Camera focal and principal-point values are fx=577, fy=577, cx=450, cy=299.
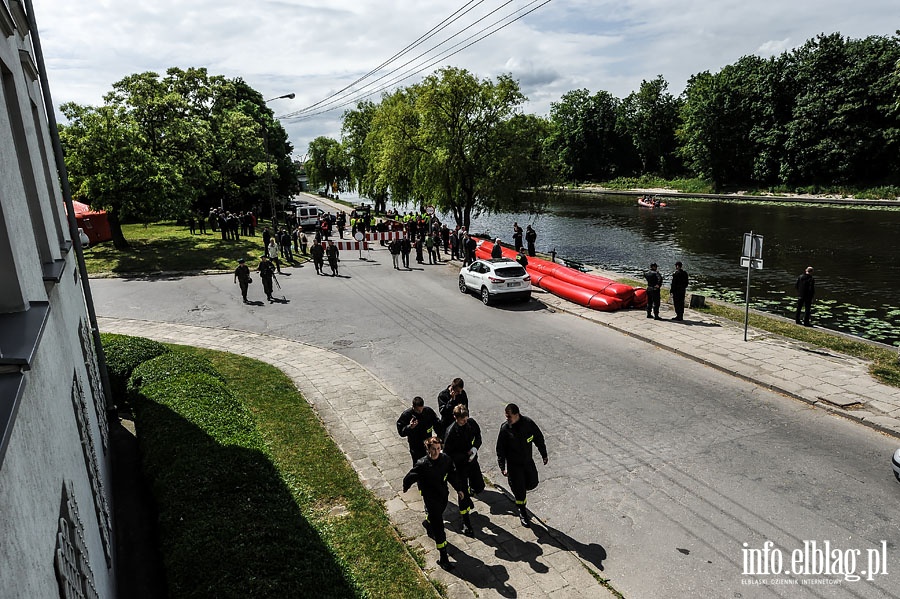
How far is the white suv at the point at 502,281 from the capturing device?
2005 cm

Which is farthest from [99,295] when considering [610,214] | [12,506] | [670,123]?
[670,123]

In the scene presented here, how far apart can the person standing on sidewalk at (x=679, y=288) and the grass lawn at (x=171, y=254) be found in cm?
1941

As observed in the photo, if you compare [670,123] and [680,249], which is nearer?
[680,249]

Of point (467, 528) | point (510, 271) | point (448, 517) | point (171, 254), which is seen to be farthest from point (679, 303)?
point (171, 254)

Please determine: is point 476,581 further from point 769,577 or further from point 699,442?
point 699,442

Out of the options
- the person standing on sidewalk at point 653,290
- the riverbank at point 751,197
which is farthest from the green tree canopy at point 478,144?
the riverbank at point 751,197

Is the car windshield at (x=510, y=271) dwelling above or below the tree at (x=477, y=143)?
below

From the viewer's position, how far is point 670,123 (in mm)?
98062

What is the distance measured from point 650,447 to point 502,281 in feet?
35.1

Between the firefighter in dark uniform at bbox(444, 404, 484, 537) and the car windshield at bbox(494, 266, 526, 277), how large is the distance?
12.3 m

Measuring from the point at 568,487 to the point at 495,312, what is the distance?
→ 11034 millimetres

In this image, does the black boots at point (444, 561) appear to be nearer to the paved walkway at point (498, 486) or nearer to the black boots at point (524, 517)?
the paved walkway at point (498, 486)

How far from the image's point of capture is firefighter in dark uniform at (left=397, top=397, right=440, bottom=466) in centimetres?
853

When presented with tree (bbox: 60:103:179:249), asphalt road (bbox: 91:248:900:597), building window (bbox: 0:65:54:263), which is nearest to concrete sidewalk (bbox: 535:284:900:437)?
asphalt road (bbox: 91:248:900:597)
